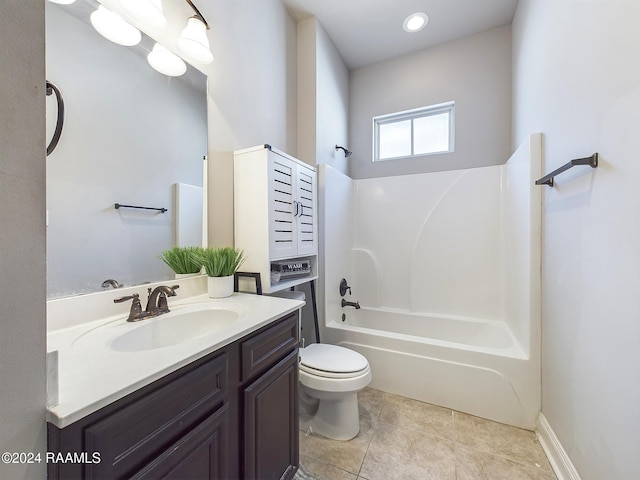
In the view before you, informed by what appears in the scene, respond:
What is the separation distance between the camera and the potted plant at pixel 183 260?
51.0 inches

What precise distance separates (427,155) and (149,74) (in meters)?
2.54

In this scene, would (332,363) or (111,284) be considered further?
(332,363)

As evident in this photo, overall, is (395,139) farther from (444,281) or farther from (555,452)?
(555,452)

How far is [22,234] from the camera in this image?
1.54 ft

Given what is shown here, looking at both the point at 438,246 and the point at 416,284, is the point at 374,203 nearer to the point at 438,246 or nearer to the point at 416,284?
the point at 438,246

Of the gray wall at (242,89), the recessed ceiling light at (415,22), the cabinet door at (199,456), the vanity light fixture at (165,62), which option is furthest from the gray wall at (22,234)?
the recessed ceiling light at (415,22)

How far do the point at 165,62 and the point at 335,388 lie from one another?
194cm

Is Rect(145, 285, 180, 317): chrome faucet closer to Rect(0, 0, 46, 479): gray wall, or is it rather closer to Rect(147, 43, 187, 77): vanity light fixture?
Rect(0, 0, 46, 479): gray wall

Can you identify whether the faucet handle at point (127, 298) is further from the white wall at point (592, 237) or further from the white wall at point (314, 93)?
the white wall at point (592, 237)

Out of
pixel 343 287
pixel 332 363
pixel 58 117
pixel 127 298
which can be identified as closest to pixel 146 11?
pixel 58 117

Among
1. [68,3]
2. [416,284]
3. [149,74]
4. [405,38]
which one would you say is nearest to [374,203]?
[416,284]

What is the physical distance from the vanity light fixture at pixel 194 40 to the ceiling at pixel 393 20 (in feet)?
3.96

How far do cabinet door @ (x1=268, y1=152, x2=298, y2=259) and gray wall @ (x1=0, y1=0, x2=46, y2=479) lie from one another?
1.09 meters

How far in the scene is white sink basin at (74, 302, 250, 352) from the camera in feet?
2.91
